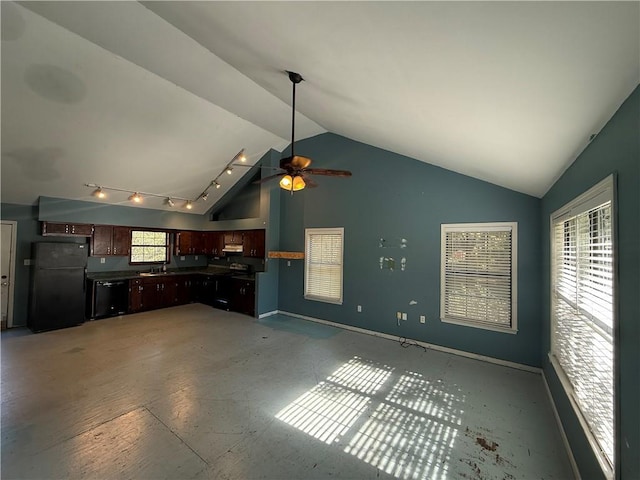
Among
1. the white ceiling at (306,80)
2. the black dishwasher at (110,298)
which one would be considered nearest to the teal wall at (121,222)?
the white ceiling at (306,80)

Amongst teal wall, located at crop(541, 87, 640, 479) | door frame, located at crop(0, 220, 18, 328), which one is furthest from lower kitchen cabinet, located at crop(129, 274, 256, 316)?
teal wall, located at crop(541, 87, 640, 479)

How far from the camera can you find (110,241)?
6324mm

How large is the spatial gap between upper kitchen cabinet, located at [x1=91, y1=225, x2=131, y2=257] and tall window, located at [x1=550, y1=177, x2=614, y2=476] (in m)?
8.21

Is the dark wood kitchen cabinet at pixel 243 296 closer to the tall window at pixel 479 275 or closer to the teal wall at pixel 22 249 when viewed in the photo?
the teal wall at pixel 22 249

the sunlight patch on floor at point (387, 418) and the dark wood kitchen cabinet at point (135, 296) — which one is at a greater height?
the dark wood kitchen cabinet at point (135, 296)

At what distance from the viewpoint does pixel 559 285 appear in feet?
9.12

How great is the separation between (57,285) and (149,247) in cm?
227

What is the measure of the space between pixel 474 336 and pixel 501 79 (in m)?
3.87

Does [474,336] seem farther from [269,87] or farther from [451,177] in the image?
[269,87]

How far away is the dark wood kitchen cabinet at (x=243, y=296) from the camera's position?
6341 mm

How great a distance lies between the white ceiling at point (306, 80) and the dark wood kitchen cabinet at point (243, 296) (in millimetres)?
3072

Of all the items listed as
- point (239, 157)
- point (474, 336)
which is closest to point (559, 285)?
point (474, 336)

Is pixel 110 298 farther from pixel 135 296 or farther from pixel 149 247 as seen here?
pixel 149 247

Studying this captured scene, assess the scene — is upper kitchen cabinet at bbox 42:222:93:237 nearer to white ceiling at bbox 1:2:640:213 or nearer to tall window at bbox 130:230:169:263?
white ceiling at bbox 1:2:640:213
